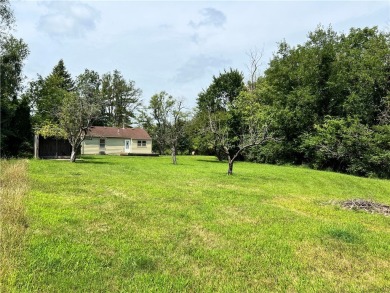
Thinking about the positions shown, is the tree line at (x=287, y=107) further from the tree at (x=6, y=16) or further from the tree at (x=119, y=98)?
the tree at (x=119, y=98)

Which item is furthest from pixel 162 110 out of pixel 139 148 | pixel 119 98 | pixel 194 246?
pixel 119 98

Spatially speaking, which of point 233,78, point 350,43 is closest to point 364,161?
point 350,43

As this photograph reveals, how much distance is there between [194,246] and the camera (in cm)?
482

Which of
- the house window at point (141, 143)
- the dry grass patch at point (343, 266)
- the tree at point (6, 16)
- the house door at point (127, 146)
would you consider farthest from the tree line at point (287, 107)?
the dry grass patch at point (343, 266)

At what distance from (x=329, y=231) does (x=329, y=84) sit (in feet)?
81.1

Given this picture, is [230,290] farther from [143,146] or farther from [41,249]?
[143,146]

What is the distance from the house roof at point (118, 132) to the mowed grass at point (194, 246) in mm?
30035

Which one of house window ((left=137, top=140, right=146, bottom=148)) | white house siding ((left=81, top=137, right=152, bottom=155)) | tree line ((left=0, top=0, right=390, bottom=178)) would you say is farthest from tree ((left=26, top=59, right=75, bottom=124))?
house window ((left=137, top=140, right=146, bottom=148))

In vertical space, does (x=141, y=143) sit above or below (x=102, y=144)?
above

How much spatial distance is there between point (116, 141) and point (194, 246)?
117ft

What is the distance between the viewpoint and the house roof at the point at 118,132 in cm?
A: 3741

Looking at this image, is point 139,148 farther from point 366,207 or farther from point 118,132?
point 366,207

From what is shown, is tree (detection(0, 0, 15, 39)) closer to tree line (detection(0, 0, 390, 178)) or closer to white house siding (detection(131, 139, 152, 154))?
tree line (detection(0, 0, 390, 178))

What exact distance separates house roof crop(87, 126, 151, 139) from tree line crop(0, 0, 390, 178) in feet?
19.5
